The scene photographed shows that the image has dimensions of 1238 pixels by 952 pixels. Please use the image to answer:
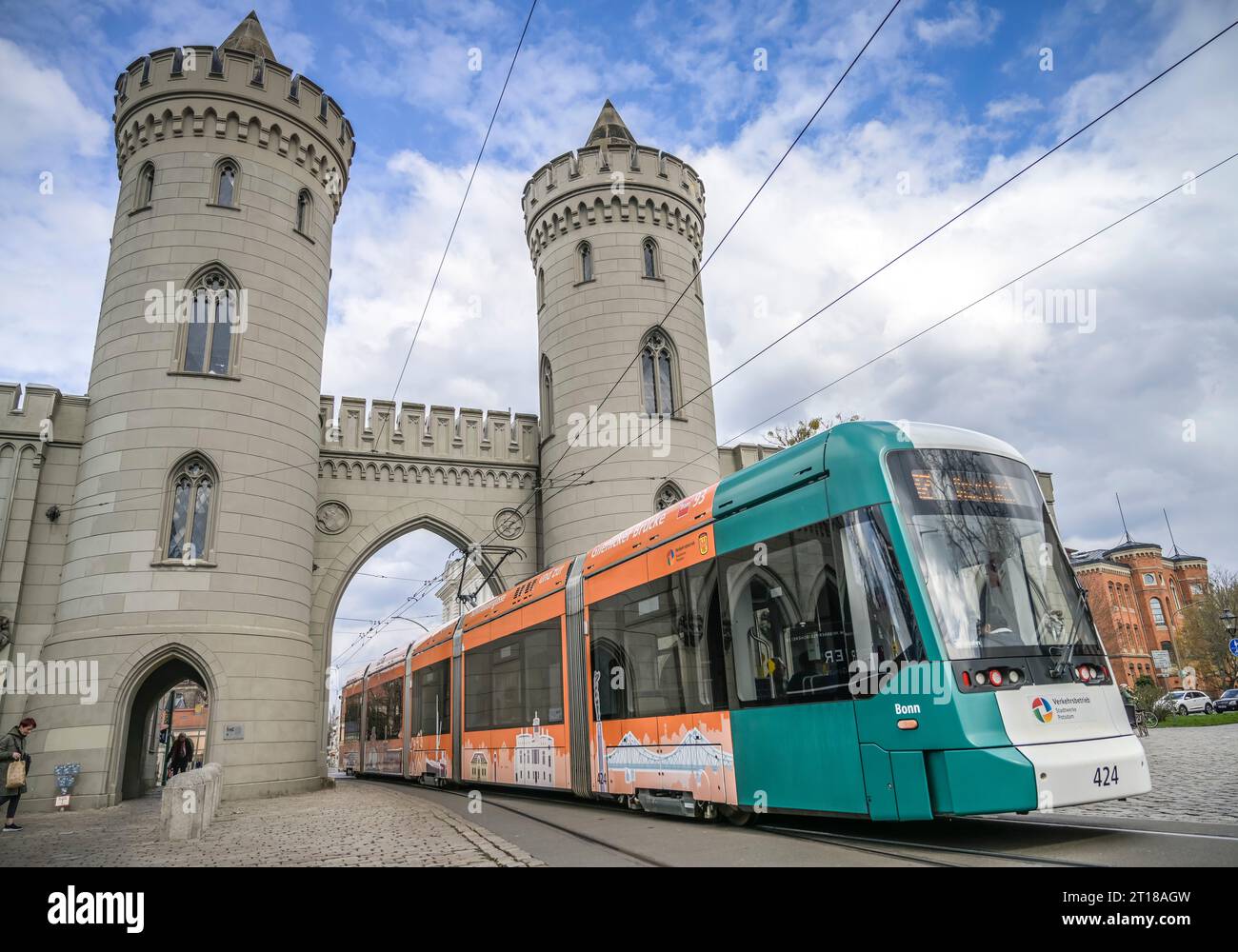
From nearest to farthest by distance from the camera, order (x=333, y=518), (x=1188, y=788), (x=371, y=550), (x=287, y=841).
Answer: (x=287, y=841) < (x=1188, y=788) < (x=333, y=518) < (x=371, y=550)

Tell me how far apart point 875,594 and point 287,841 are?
6794mm

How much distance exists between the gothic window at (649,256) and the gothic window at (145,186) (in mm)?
12745

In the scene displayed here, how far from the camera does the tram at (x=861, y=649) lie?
621cm

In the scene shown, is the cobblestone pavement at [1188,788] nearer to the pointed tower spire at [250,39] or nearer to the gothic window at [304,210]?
the gothic window at [304,210]

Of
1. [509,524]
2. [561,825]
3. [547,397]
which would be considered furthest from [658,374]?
[561,825]

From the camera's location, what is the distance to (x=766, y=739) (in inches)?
305

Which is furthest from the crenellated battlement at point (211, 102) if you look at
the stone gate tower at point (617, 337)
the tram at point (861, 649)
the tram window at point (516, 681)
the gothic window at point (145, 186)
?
the tram at point (861, 649)

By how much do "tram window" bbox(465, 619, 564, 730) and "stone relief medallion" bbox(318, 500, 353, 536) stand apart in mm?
8792

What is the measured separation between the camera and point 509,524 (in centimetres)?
2505

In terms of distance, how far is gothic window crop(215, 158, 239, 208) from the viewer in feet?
66.1

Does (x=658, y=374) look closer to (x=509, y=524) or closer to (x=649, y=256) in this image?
(x=649, y=256)

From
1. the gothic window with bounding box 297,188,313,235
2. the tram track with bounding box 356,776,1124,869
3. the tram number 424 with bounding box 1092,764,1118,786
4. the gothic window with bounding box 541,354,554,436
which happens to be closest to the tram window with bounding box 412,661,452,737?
the tram track with bounding box 356,776,1124,869

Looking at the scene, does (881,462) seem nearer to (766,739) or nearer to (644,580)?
(766,739)

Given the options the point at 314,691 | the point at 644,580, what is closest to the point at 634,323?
the point at 314,691
